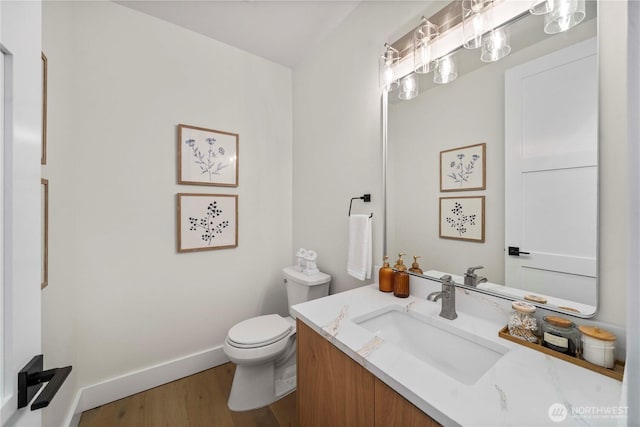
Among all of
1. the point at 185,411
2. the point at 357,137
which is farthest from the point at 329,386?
the point at 357,137

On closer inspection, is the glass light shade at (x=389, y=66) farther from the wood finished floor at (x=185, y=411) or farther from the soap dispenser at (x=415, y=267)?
the wood finished floor at (x=185, y=411)

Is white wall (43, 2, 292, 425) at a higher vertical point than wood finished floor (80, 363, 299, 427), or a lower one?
higher

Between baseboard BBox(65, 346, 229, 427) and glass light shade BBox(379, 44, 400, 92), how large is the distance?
7.31ft

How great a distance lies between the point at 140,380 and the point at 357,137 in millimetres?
2182

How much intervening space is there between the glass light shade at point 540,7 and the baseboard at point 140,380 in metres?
2.63

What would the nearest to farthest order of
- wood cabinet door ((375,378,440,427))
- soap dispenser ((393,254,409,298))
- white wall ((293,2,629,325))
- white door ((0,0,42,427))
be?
white door ((0,0,42,427)), wood cabinet door ((375,378,440,427)), white wall ((293,2,629,325)), soap dispenser ((393,254,409,298))

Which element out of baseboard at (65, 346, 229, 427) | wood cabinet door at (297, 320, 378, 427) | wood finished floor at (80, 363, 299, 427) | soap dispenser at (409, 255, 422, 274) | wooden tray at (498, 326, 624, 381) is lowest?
wood finished floor at (80, 363, 299, 427)

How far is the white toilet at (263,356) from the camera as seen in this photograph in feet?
5.03

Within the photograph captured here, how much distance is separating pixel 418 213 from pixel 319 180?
0.91 m

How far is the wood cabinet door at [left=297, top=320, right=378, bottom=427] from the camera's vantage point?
835mm

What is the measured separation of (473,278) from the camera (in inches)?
44.1

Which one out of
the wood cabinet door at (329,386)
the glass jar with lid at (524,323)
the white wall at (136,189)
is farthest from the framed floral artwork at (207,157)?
the glass jar with lid at (524,323)

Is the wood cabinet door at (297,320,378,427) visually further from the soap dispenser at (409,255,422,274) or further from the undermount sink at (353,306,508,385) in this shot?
the soap dispenser at (409,255,422,274)

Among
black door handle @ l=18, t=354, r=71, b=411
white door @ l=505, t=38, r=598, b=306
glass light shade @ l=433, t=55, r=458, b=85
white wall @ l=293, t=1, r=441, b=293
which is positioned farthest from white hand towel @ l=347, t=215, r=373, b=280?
black door handle @ l=18, t=354, r=71, b=411
